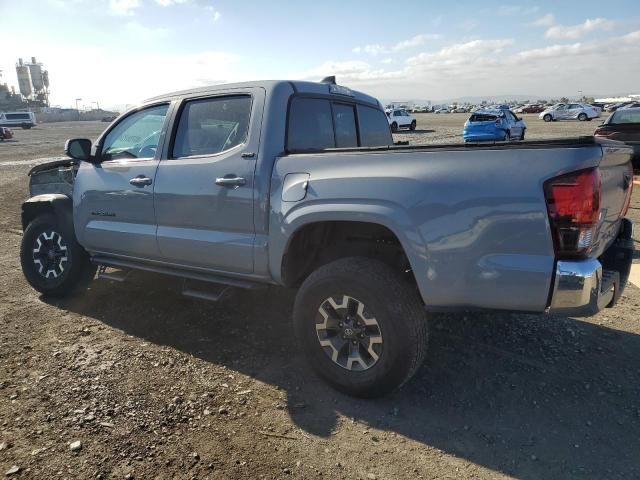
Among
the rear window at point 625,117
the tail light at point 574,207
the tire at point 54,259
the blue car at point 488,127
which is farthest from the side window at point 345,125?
the blue car at point 488,127

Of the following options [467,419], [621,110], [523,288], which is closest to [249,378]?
[467,419]

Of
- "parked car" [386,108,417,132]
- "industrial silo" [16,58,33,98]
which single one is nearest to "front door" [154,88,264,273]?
"parked car" [386,108,417,132]

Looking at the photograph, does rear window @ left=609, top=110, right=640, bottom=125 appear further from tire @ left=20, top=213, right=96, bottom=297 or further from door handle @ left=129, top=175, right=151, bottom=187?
tire @ left=20, top=213, right=96, bottom=297

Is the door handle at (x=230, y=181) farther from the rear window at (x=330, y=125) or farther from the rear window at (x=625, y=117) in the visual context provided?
the rear window at (x=625, y=117)

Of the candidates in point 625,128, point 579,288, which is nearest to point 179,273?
point 579,288

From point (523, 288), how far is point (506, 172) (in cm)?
61

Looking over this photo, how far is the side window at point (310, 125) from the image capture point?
3594 millimetres

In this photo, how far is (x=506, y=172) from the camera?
2490 millimetres

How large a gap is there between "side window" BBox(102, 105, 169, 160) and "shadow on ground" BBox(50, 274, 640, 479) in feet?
4.84

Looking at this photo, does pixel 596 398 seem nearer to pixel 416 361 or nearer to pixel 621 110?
pixel 416 361

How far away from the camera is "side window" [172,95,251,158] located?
3654mm

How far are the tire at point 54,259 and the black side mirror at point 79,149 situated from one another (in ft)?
2.54

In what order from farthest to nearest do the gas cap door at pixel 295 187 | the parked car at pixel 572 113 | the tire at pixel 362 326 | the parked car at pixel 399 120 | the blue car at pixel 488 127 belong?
the parked car at pixel 572 113
the parked car at pixel 399 120
the blue car at pixel 488 127
the gas cap door at pixel 295 187
the tire at pixel 362 326

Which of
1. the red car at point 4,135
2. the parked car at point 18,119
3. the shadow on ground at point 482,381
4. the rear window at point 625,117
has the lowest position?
the shadow on ground at point 482,381
